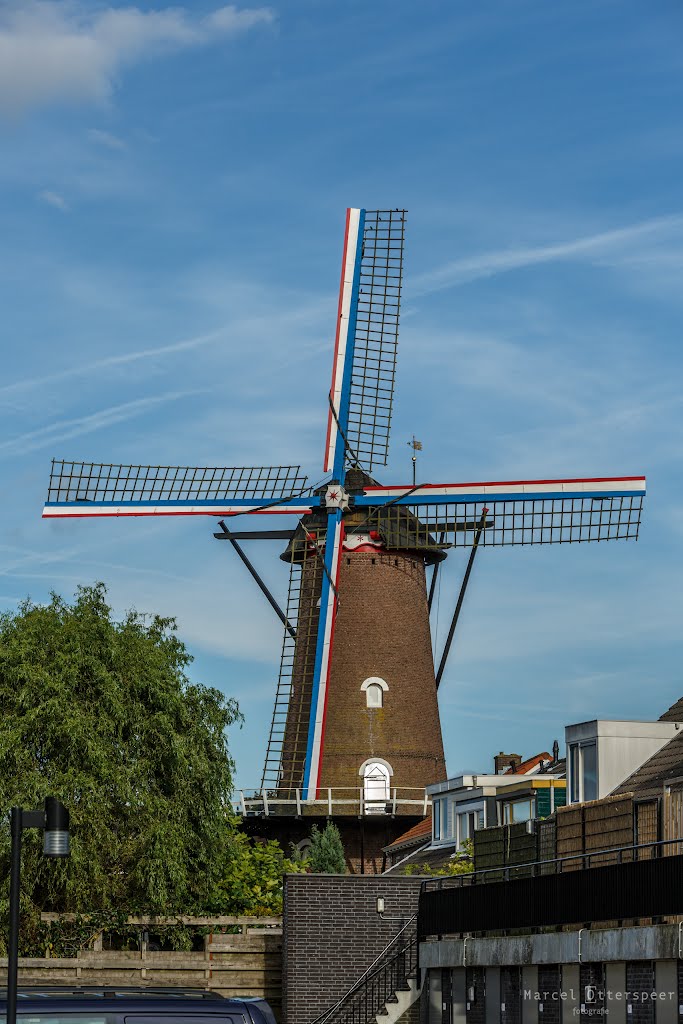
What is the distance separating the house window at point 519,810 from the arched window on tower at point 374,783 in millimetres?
11380

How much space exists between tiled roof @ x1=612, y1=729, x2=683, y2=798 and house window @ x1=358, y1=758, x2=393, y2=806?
23.2 meters

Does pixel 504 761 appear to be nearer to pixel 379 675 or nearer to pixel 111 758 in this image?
pixel 379 675

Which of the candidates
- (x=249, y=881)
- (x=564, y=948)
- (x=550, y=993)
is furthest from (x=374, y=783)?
(x=564, y=948)

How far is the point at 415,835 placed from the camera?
194 ft

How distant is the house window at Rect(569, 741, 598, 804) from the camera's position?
37.4 m

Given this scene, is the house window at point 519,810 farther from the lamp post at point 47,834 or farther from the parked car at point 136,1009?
the parked car at point 136,1009

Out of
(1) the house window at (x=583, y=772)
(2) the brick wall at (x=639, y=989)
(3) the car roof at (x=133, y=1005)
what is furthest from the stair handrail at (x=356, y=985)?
(3) the car roof at (x=133, y=1005)

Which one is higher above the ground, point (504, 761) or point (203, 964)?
point (504, 761)

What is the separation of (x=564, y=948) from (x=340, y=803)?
2785 centimetres

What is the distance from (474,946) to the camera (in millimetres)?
35938

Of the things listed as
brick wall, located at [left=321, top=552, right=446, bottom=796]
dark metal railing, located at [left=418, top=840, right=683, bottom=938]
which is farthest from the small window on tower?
dark metal railing, located at [left=418, top=840, right=683, bottom=938]

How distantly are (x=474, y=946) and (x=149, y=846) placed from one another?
457 inches

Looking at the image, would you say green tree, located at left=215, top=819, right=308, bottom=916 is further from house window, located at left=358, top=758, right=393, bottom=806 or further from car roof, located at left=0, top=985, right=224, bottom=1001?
car roof, located at left=0, top=985, right=224, bottom=1001

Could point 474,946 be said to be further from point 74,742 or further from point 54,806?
point 54,806
